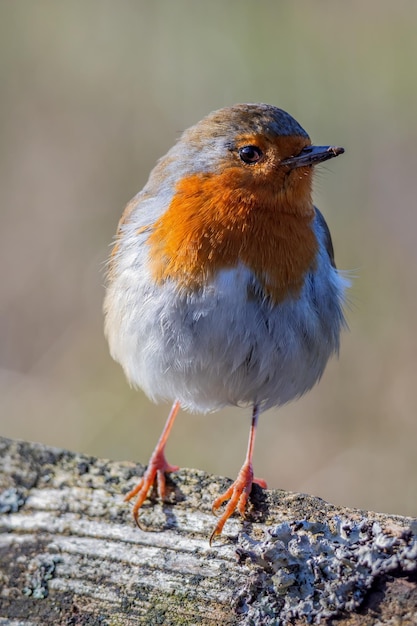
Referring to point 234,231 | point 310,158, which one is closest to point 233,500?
point 234,231

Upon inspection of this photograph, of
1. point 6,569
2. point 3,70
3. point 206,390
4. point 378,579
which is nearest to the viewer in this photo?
point 378,579

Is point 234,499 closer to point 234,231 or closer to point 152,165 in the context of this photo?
point 234,231

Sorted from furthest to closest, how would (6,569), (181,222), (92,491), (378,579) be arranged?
(181,222) < (92,491) < (6,569) < (378,579)

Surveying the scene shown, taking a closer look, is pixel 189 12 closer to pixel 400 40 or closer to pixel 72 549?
pixel 400 40

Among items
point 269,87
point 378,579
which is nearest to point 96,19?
point 269,87

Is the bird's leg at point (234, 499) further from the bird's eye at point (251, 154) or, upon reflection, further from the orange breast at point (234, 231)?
the bird's eye at point (251, 154)

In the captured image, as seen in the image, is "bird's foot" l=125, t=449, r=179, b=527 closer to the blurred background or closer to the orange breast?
the orange breast

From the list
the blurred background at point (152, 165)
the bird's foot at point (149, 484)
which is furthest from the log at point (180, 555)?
the blurred background at point (152, 165)
